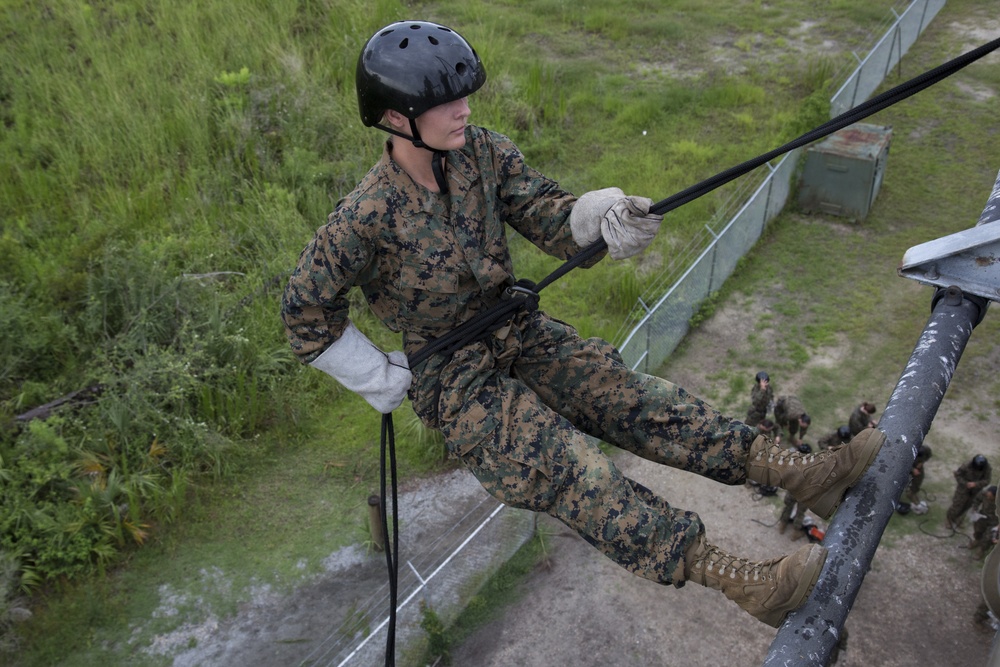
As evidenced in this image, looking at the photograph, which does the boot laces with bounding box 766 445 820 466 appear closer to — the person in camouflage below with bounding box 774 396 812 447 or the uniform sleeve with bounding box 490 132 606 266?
the uniform sleeve with bounding box 490 132 606 266

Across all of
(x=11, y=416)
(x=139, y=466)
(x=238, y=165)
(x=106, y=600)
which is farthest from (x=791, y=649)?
(x=238, y=165)

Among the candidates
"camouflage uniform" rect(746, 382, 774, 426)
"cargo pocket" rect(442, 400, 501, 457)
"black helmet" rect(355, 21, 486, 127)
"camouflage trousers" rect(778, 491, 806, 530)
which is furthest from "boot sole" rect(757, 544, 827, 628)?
"camouflage uniform" rect(746, 382, 774, 426)

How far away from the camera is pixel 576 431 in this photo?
161 inches

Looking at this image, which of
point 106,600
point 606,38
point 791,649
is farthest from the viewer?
point 606,38

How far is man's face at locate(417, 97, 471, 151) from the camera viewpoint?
381 centimetres

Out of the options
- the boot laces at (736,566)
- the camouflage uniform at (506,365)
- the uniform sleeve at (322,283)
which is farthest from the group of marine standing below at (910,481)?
the uniform sleeve at (322,283)

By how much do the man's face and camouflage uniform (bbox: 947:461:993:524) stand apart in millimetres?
Answer: 4971

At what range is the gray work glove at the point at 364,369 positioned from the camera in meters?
3.95

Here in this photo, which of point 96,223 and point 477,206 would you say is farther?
point 96,223

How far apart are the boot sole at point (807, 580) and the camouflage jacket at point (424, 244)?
1.66 meters

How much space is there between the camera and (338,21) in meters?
12.8

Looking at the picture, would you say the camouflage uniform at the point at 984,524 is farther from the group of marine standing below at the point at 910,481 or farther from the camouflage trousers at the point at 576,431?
the camouflage trousers at the point at 576,431

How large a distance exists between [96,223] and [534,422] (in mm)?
7156

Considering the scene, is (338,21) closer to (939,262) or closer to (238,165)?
(238,165)
